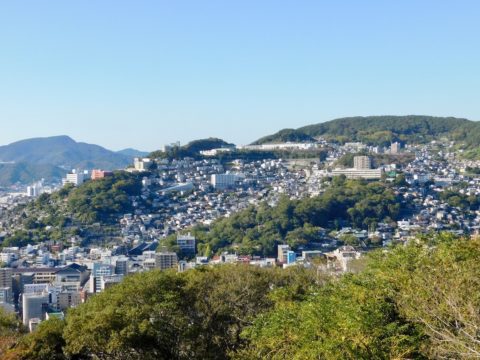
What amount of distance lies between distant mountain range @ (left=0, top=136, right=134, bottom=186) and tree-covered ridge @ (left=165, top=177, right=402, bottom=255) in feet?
229

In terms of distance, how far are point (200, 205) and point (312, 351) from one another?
38.5 metres

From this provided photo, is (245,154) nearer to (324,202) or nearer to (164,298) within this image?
(324,202)

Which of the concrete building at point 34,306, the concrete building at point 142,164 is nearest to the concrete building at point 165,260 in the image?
the concrete building at point 34,306

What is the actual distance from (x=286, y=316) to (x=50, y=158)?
431 ft

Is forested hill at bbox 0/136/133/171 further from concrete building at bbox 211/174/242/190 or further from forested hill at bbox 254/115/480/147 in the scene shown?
concrete building at bbox 211/174/242/190

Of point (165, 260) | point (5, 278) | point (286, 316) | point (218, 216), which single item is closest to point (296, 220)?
point (218, 216)

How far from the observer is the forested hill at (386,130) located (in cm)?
6956

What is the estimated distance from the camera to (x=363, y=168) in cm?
5022

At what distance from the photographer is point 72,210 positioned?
3984cm

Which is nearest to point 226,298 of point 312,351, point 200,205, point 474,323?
point 312,351

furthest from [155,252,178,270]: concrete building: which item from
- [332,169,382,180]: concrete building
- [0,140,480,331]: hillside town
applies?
[332,169,382,180]: concrete building

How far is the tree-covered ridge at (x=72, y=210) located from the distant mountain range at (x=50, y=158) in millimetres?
57864

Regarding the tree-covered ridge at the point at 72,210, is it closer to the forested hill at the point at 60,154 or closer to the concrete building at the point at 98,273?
the concrete building at the point at 98,273

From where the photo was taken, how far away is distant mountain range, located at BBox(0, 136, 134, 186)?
10388 cm
